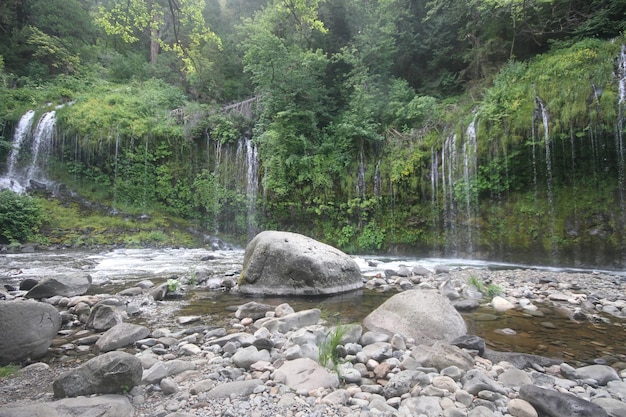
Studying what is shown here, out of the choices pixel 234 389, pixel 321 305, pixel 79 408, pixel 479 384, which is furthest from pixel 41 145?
pixel 479 384

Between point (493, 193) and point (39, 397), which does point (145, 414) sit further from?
point (493, 193)

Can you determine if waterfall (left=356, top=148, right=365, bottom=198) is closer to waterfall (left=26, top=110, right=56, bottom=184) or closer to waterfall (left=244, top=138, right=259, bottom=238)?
waterfall (left=244, top=138, right=259, bottom=238)

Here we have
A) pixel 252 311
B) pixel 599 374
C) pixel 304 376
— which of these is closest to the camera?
pixel 304 376

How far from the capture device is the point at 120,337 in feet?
12.4

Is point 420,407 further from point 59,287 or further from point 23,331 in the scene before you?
point 59,287

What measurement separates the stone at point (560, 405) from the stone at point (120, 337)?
389cm

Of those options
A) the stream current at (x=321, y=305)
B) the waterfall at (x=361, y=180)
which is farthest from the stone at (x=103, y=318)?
the waterfall at (x=361, y=180)

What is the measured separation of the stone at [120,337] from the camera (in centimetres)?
372

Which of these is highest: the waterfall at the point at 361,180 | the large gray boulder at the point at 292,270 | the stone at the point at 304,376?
the waterfall at the point at 361,180

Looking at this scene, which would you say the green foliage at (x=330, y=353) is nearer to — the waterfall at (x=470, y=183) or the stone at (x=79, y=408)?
the stone at (x=79, y=408)

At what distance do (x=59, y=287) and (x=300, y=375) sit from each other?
5200 mm

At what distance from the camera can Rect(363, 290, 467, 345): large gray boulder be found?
13.5 ft

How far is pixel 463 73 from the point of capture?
14758 mm

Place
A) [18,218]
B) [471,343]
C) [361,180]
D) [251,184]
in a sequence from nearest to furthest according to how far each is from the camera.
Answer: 1. [471,343]
2. [18,218]
3. [361,180]
4. [251,184]
